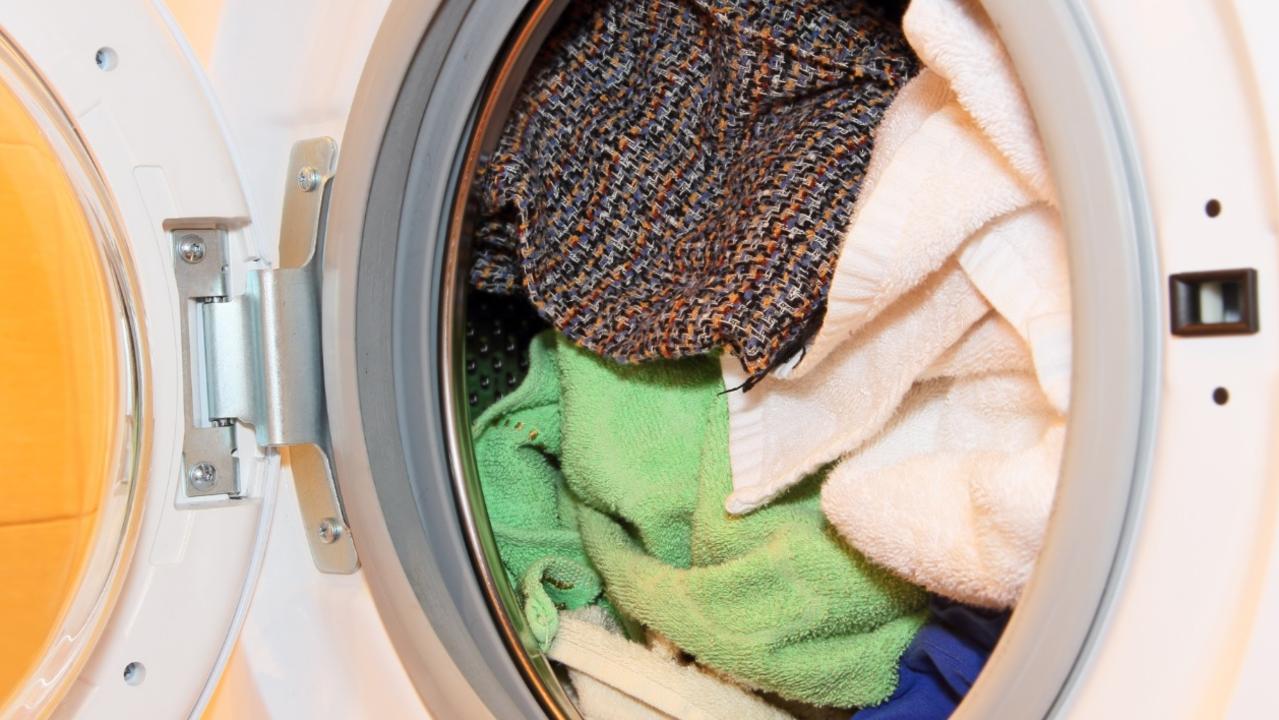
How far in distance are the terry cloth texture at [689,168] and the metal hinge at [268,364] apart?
0.11 meters

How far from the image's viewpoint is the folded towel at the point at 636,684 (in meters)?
0.67

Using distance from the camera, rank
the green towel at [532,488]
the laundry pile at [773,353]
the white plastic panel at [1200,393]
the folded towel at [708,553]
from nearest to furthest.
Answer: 1. the white plastic panel at [1200,393]
2. the laundry pile at [773,353]
3. the folded towel at [708,553]
4. the green towel at [532,488]

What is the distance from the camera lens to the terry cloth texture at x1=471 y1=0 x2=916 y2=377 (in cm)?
57

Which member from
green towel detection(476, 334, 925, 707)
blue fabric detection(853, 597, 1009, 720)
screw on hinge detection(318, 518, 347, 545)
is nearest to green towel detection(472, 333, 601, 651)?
green towel detection(476, 334, 925, 707)

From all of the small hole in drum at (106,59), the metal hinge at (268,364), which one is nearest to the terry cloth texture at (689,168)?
the metal hinge at (268,364)

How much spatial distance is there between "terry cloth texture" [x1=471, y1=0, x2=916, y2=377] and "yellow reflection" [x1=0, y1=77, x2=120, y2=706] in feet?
0.82

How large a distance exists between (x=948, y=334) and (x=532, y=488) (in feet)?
1.16

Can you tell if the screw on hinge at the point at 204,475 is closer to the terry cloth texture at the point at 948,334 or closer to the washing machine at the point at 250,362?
the washing machine at the point at 250,362

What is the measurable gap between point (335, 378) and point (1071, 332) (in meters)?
0.42

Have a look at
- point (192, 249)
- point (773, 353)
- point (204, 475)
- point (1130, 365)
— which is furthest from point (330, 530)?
point (1130, 365)

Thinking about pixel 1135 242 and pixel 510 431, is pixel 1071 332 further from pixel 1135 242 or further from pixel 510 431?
pixel 510 431

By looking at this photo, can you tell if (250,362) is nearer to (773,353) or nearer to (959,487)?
(773,353)

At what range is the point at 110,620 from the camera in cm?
69

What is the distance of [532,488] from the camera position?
0.78 meters
